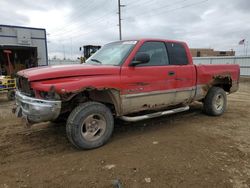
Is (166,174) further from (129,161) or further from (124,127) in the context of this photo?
(124,127)

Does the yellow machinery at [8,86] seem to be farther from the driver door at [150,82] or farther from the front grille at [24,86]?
the driver door at [150,82]

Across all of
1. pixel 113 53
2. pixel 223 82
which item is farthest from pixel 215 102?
pixel 113 53

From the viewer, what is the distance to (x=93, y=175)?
2.93 meters

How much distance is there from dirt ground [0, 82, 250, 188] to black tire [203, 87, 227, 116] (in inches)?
29.0

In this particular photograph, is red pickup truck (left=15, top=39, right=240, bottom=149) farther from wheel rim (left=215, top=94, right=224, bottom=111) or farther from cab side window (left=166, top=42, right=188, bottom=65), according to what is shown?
wheel rim (left=215, top=94, right=224, bottom=111)

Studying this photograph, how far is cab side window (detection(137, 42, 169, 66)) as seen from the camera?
4471mm

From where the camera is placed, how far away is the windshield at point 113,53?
429cm

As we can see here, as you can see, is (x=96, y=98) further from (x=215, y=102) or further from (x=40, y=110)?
(x=215, y=102)

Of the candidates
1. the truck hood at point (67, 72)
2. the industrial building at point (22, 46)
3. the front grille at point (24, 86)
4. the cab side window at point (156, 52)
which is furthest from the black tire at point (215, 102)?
the industrial building at point (22, 46)

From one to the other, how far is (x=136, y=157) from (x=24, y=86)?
2.33 meters

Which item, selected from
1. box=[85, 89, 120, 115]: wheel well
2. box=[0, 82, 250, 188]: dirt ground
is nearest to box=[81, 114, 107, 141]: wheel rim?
box=[0, 82, 250, 188]: dirt ground

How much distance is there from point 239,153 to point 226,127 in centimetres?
151

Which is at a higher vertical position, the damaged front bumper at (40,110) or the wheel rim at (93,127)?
the damaged front bumper at (40,110)

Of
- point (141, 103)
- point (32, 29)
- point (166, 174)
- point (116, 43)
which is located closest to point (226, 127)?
point (141, 103)
